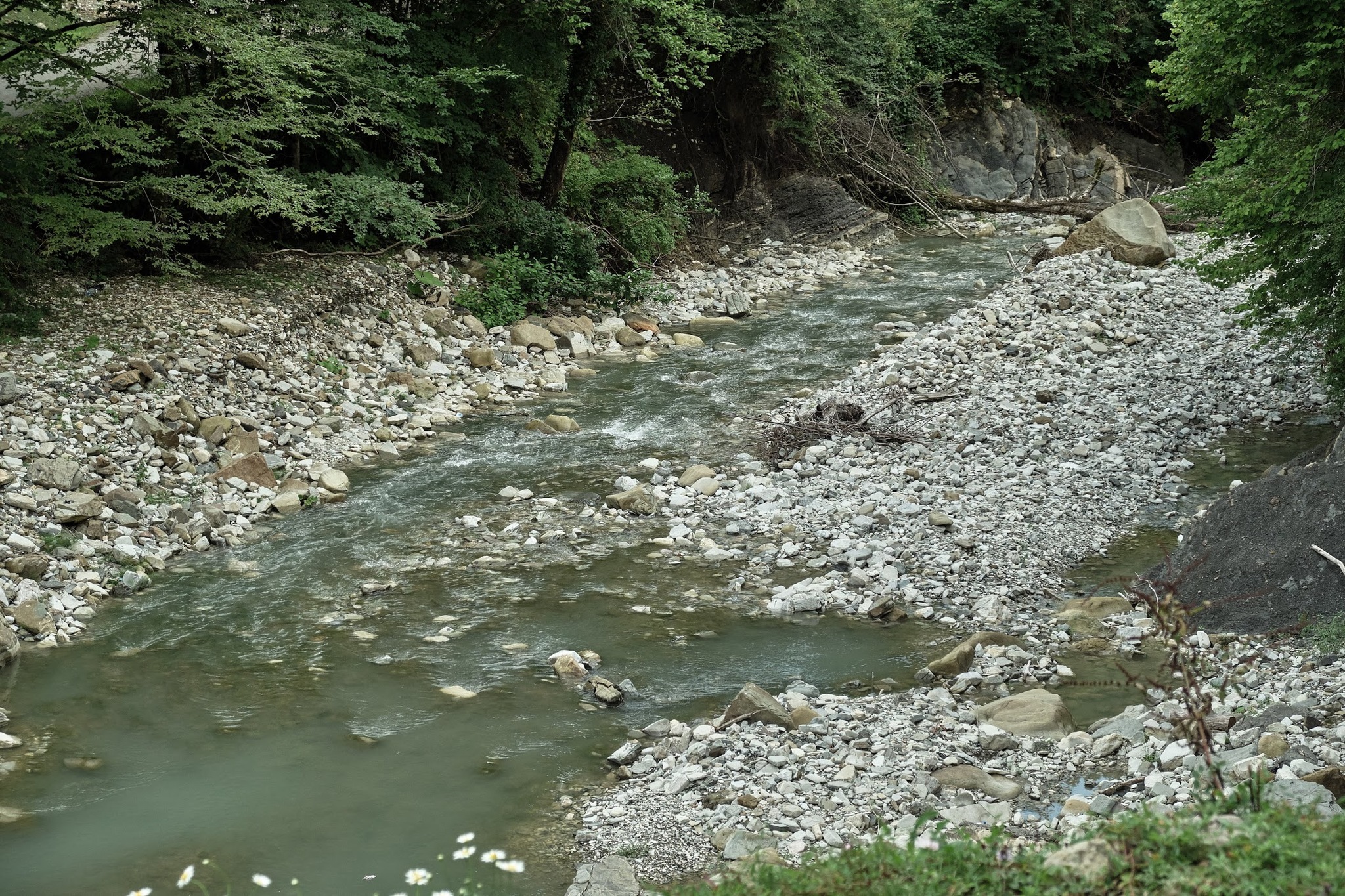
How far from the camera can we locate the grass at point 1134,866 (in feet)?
9.32

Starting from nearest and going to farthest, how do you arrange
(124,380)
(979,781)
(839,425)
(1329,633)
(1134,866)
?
(1134,866)
(979,781)
(1329,633)
(124,380)
(839,425)

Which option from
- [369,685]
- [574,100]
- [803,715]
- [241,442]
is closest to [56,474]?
[241,442]

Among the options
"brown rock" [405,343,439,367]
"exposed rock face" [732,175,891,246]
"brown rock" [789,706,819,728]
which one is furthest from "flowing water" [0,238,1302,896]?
"exposed rock face" [732,175,891,246]

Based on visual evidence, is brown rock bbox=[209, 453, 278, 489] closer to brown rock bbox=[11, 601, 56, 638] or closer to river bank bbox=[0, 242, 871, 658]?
river bank bbox=[0, 242, 871, 658]

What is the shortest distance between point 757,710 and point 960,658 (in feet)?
4.18

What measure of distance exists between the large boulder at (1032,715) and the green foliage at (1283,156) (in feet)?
14.2

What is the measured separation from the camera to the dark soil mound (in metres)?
5.61

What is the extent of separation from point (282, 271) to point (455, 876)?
31.6 ft

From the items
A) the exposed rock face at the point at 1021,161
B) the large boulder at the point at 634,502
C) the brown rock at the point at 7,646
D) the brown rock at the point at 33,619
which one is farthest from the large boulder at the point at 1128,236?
the brown rock at the point at 7,646

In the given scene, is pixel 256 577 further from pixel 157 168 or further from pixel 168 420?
pixel 157 168

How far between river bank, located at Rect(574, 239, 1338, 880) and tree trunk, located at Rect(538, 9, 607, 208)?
572 cm

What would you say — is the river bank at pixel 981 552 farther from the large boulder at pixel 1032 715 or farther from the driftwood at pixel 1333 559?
the driftwood at pixel 1333 559

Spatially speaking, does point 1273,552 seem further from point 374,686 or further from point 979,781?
point 374,686

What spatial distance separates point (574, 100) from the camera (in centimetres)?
1493
